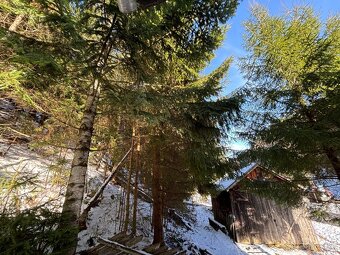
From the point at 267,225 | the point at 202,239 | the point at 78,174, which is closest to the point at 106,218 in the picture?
the point at 78,174

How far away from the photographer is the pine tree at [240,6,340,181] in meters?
7.27

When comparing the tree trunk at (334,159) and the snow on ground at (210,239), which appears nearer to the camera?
the tree trunk at (334,159)

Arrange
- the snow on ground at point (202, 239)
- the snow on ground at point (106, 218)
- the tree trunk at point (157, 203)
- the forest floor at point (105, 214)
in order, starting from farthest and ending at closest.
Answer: the snow on ground at point (202, 239), the tree trunk at point (157, 203), the snow on ground at point (106, 218), the forest floor at point (105, 214)

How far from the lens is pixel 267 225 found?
1755cm

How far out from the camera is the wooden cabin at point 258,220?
16.9 meters

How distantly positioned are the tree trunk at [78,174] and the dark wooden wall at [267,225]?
14.3 m

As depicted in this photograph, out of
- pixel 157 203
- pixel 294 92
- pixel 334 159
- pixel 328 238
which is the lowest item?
pixel 328 238

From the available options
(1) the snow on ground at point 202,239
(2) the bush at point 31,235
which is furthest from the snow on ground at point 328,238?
(2) the bush at point 31,235

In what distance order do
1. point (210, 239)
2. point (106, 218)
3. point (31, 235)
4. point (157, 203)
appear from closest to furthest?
1. point (31, 235)
2. point (157, 203)
3. point (106, 218)
4. point (210, 239)

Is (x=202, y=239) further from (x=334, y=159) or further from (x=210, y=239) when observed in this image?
(x=334, y=159)

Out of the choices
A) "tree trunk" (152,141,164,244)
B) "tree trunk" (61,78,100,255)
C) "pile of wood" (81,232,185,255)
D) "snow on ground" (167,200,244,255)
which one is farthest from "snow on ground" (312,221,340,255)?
"tree trunk" (61,78,100,255)

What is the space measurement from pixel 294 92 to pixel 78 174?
23.4 ft

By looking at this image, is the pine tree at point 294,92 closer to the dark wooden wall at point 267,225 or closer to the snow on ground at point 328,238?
the dark wooden wall at point 267,225

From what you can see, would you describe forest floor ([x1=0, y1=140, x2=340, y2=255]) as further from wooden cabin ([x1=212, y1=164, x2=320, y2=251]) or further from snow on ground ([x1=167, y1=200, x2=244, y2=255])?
wooden cabin ([x1=212, y1=164, x2=320, y2=251])
